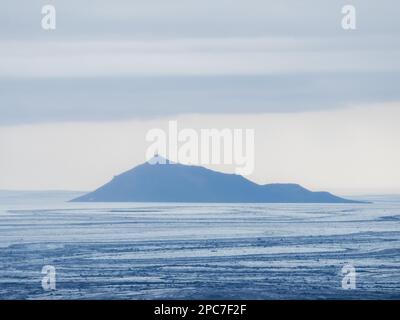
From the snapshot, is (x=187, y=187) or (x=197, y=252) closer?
(x=187, y=187)

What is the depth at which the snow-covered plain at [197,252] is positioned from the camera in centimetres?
1339

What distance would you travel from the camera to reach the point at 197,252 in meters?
16.5

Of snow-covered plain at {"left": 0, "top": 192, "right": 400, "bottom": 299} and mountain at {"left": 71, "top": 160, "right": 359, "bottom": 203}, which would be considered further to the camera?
snow-covered plain at {"left": 0, "top": 192, "right": 400, "bottom": 299}

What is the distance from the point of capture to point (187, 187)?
47.6 feet

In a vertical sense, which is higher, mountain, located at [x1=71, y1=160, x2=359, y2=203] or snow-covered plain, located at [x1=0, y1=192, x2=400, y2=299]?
mountain, located at [x1=71, y1=160, x2=359, y2=203]

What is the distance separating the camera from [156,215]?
2223 centimetres

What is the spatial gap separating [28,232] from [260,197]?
280 inches

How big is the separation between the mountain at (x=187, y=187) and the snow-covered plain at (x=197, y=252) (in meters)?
0.61

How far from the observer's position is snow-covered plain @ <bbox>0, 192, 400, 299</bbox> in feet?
43.9

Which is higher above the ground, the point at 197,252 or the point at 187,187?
the point at 187,187

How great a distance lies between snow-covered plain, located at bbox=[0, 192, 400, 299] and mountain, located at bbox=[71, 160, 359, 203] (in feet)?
2.00

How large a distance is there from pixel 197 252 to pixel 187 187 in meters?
2.21
